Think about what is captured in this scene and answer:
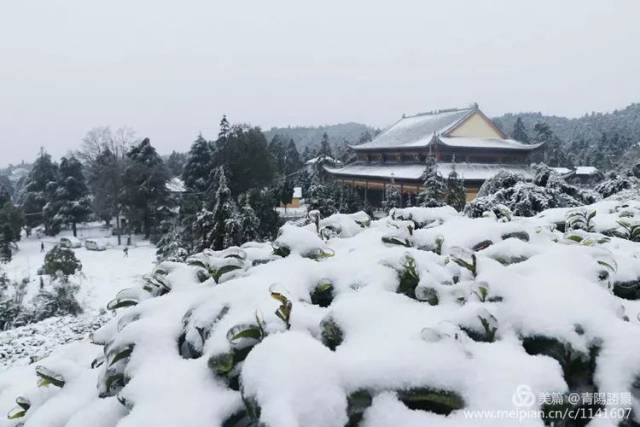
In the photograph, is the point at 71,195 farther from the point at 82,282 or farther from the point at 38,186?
the point at 82,282

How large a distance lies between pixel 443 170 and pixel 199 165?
15.3m

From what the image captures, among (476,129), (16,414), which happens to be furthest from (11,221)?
(16,414)

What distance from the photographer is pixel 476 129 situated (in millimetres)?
24359

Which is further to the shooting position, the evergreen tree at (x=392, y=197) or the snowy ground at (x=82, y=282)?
the evergreen tree at (x=392, y=197)

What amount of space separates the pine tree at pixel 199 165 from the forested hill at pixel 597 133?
868 inches

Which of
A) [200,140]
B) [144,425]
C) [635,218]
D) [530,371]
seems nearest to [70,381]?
[144,425]

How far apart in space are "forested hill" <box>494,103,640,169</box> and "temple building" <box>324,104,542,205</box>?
5049 mm

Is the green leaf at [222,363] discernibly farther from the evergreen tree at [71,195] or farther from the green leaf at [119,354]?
the evergreen tree at [71,195]

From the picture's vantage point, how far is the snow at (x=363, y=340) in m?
1.02

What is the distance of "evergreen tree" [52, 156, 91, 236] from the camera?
27.9 meters

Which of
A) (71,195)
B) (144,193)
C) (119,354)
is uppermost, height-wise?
(119,354)

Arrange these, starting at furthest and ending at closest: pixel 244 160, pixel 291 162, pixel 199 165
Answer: pixel 291 162
pixel 199 165
pixel 244 160

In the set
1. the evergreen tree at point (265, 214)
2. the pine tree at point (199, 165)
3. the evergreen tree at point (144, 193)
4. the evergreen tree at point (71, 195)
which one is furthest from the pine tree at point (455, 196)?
the evergreen tree at point (71, 195)

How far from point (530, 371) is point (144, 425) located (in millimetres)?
917
